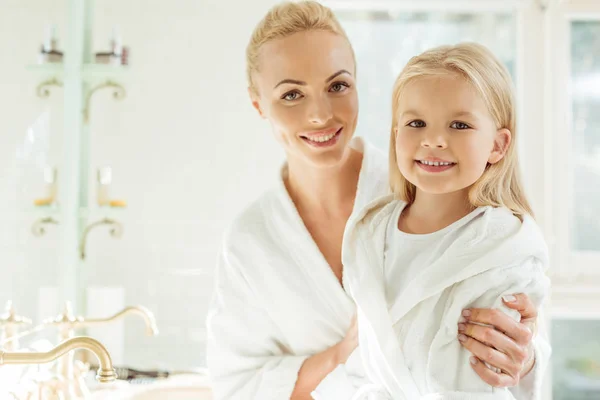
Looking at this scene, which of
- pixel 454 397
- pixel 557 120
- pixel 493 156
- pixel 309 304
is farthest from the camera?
pixel 557 120

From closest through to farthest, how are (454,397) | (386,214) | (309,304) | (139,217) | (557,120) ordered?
(454,397)
(386,214)
(309,304)
(139,217)
(557,120)

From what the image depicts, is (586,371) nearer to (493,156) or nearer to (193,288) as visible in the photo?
(193,288)

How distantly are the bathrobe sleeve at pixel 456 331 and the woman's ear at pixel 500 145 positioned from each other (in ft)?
0.58

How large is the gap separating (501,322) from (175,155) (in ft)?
5.33

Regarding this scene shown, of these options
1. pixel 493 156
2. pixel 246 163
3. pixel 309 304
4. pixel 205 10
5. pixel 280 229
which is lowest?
pixel 309 304

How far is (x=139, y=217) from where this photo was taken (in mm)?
2389

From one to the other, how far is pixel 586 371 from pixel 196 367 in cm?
162

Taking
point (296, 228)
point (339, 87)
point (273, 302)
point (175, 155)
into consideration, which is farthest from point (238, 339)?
Result: point (175, 155)

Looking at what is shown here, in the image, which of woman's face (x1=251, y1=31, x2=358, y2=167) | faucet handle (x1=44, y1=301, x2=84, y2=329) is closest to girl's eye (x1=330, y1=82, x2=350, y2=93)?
woman's face (x1=251, y1=31, x2=358, y2=167)

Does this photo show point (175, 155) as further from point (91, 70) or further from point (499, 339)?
point (499, 339)

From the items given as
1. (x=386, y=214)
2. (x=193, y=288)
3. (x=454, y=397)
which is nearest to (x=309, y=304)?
(x=386, y=214)

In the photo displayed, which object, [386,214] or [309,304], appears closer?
[386,214]

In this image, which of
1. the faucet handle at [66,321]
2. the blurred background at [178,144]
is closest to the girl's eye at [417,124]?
the faucet handle at [66,321]

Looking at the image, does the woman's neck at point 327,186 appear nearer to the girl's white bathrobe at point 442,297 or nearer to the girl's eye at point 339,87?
the girl's eye at point 339,87
